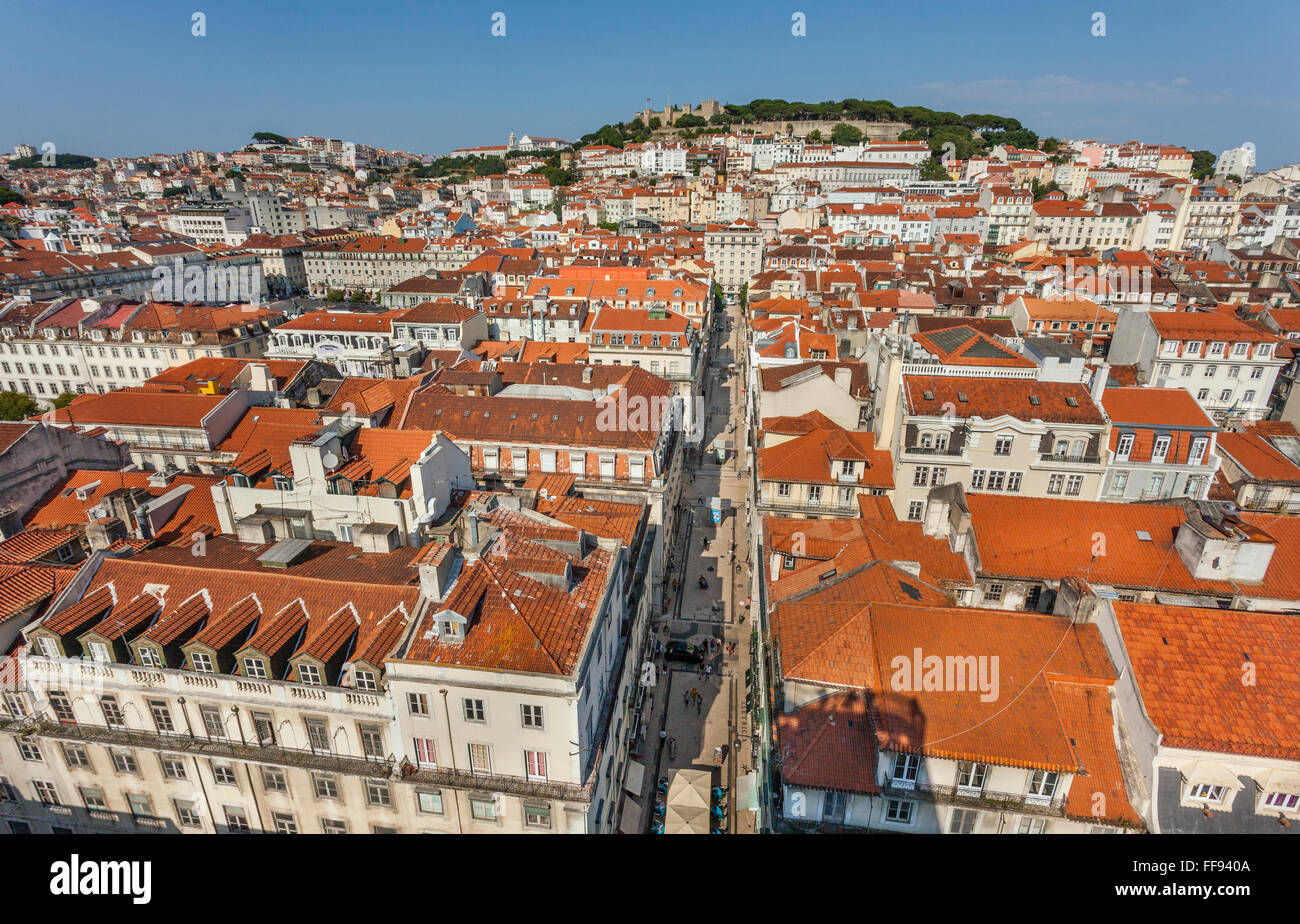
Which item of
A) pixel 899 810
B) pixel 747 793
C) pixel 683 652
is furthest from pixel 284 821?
pixel 683 652

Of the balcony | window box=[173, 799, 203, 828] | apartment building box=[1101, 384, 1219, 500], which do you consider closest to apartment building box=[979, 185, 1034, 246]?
apartment building box=[1101, 384, 1219, 500]

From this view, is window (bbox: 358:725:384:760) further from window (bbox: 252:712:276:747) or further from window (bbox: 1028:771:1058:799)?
window (bbox: 1028:771:1058:799)

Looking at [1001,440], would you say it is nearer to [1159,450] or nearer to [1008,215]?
[1159,450]

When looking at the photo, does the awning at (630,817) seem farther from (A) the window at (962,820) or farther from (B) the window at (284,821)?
(A) the window at (962,820)

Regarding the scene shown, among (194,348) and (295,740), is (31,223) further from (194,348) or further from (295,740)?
(295,740)

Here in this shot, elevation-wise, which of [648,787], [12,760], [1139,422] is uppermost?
[1139,422]

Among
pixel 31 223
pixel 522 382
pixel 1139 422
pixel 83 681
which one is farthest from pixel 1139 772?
pixel 31 223
